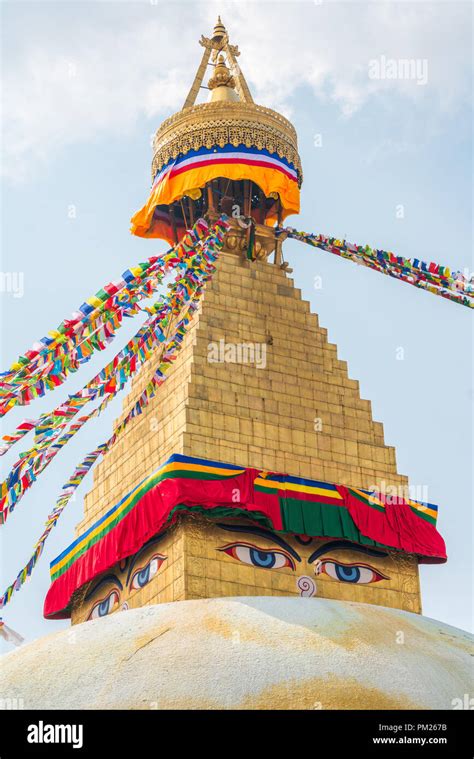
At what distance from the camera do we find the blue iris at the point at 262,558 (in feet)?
47.2

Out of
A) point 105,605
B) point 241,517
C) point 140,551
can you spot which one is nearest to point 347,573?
point 241,517

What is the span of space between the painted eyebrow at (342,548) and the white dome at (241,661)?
7.33ft

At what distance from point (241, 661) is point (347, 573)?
4.13 m

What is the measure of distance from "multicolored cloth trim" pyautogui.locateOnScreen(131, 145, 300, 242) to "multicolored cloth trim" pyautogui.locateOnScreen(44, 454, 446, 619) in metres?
4.83

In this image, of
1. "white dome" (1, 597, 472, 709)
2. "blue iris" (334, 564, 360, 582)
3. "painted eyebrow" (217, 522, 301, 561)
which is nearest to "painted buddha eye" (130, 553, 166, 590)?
"painted eyebrow" (217, 522, 301, 561)

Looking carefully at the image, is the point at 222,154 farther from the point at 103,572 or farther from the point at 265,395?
the point at 103,572

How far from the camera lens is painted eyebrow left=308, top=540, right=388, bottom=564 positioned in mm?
14820

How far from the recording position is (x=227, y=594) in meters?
13.9

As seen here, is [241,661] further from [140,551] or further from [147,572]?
[140,551]

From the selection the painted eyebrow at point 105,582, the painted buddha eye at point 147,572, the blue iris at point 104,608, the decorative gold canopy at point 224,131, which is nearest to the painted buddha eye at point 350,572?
the painted buddha eye at point 147,572

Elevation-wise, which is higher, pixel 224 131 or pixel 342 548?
pixel 224 131

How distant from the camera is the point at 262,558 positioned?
47.4 ft

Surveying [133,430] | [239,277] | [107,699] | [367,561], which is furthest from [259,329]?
[107,699]
